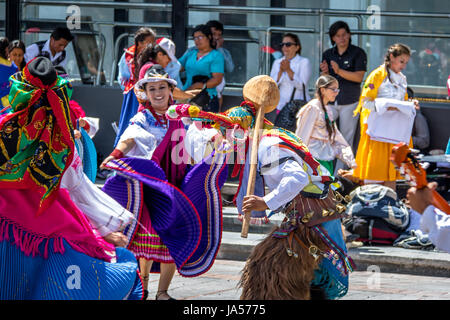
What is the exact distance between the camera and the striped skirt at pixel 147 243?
6609 millimetres

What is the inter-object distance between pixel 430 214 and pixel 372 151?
6.55 meters

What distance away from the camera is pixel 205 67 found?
35.3 feet

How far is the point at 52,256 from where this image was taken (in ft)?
15.9

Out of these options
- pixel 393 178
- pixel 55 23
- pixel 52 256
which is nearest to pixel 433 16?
pixel 393 178

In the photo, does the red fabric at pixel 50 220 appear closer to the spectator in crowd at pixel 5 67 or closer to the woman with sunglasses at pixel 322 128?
the woman with sunglasses at pixel 322 128

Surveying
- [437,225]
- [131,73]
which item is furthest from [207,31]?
[437,225]

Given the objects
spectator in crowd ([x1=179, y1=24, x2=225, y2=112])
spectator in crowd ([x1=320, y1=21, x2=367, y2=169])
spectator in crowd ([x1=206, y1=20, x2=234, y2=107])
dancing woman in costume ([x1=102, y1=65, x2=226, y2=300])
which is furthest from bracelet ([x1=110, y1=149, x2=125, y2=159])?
spectator in crowd ([x1=320, y1=21, x2=367, y2=169])

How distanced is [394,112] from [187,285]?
3.68 metres

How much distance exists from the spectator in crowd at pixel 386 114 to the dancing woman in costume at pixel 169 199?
3809 millimetres

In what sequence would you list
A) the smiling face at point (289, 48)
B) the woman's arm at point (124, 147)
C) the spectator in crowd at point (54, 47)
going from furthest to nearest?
1. the spectator in crowd at point (54, 47)
2. the smiling face at point (289, 48)
3. the woman's arm at point (124, 147)

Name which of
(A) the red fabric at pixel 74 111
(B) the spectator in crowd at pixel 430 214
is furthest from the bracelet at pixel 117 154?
(B) the spectator in crowd at pixel 430 214

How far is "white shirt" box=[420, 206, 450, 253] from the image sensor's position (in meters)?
3.76

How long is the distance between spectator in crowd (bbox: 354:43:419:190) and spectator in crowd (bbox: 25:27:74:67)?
406 centimetres

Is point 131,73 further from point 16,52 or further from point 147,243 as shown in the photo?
point 147,243
